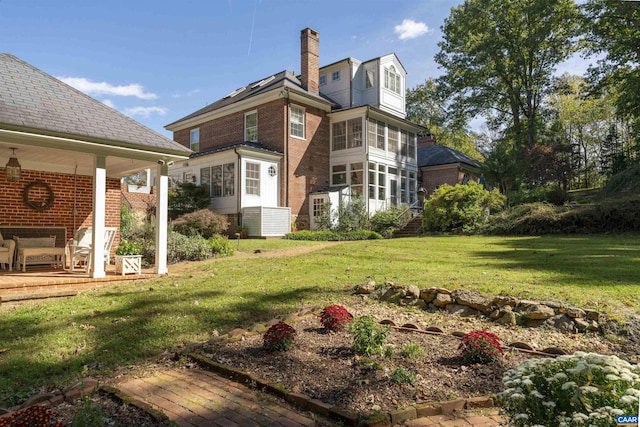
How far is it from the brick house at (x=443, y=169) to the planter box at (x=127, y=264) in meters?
24.3

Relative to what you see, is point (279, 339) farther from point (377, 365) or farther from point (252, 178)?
point (252, 178)

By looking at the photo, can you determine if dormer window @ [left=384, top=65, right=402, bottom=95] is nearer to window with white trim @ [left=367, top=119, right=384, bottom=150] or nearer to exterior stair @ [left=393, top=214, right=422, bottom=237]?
window with white trim @ [left=367, top=119, right=384, bottom=150]

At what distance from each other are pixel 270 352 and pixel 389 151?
2160 centimetres

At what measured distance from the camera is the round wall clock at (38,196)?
31.4 ft

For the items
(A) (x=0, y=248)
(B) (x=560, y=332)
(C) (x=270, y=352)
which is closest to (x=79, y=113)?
(A) (x=0, y=248)

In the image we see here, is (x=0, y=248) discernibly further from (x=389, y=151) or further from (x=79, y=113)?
(x=389, y=151)

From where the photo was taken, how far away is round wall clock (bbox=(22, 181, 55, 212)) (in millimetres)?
9578

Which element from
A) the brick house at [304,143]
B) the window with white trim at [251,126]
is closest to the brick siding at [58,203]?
the brick house at [304,143]

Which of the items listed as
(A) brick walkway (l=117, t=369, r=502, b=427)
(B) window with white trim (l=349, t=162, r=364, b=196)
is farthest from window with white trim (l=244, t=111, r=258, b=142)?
(A) brick walkway (l=117, t=369, r=502, b=427)

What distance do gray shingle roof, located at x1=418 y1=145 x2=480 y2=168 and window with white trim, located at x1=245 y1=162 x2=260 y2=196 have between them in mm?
15507

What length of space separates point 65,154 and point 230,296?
5.33m

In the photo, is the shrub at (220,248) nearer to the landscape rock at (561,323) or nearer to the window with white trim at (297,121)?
the landscape rock at (561,323)

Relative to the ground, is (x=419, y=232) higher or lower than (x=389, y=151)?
lower

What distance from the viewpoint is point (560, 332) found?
4.36 meters
